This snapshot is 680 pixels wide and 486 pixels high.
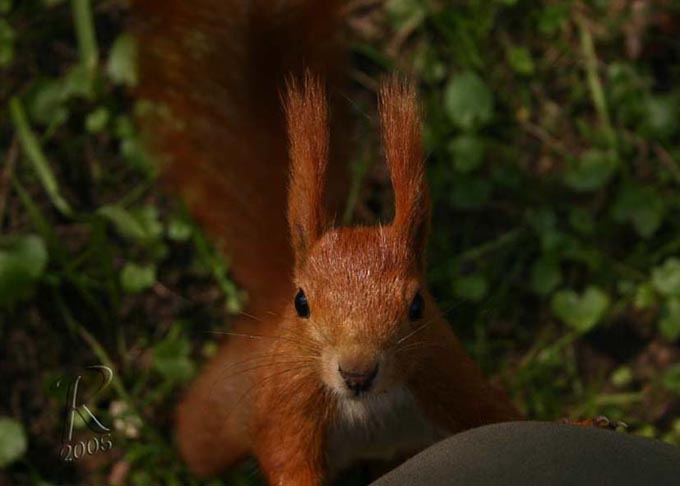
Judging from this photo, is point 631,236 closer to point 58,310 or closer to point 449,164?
point 449,164

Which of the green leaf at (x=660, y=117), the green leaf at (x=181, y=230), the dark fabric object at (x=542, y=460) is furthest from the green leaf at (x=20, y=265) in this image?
the green leaf at (x=660, y=117)

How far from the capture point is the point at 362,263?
1.08m

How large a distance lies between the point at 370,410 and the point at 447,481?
237 mm

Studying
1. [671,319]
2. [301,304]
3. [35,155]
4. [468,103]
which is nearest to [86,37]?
[35,155]

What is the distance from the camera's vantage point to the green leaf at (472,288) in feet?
5.82

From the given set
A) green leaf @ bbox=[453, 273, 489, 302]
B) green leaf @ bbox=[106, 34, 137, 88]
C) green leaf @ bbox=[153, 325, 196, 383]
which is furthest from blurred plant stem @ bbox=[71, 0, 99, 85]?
green leaf @ bbox=[453, 273, 489, 302]

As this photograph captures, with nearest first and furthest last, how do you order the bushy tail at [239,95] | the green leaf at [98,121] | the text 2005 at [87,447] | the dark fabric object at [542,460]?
the dark fabric object at [542,460]
the bushy tail at [239,95]
the text 2005 at [87,447]
the green leaf at [98,121]

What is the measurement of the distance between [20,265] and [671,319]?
3.61ft

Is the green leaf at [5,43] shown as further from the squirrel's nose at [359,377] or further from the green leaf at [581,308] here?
the squirrel's nose at [359,377]

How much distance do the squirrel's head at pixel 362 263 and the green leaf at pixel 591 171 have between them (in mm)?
815

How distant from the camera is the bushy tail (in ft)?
4.65

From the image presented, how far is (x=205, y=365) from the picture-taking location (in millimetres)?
1744

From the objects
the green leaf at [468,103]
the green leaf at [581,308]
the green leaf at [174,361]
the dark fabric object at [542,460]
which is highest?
the dark fabric object at [542,460]

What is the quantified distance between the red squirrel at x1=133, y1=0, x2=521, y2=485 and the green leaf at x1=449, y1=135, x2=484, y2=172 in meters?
0.42
